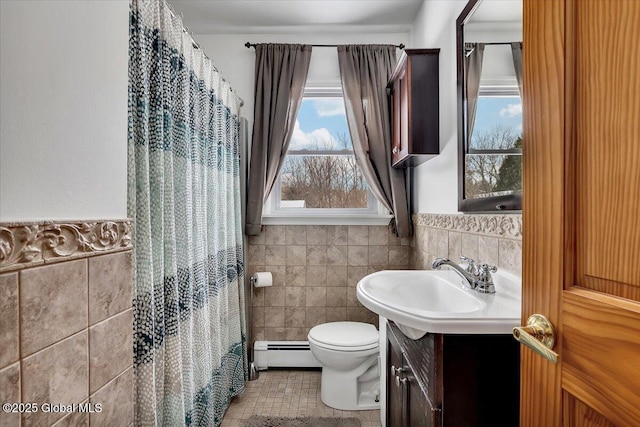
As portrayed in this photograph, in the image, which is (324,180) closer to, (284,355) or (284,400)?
(284,355)

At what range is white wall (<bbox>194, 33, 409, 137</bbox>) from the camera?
2.53 meters

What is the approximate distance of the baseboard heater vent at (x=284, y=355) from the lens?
247 centimetres

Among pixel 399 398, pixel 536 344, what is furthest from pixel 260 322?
pixel 536 344

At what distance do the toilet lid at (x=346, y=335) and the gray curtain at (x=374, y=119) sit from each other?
2.42 ft

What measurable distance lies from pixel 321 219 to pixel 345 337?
0.88m

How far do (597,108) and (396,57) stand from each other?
225 cm

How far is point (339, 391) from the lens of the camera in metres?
2.00

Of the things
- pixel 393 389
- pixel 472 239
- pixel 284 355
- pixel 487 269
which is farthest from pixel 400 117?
A: pixel 284 355

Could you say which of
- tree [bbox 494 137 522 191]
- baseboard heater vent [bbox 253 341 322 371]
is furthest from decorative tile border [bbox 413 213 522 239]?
baseboard heater vent [bbox 253 341 322 371]

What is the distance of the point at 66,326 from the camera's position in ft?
2.24

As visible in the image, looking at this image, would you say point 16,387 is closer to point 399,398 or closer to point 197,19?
point 399,398

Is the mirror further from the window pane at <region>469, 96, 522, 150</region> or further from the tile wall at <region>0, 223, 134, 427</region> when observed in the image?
the tile wall at <region>0, 223, 134, 427</region>

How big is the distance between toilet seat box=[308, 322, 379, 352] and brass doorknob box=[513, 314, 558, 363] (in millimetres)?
1399

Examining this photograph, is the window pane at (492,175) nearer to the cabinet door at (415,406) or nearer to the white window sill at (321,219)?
the cabinet door at (415,406)
